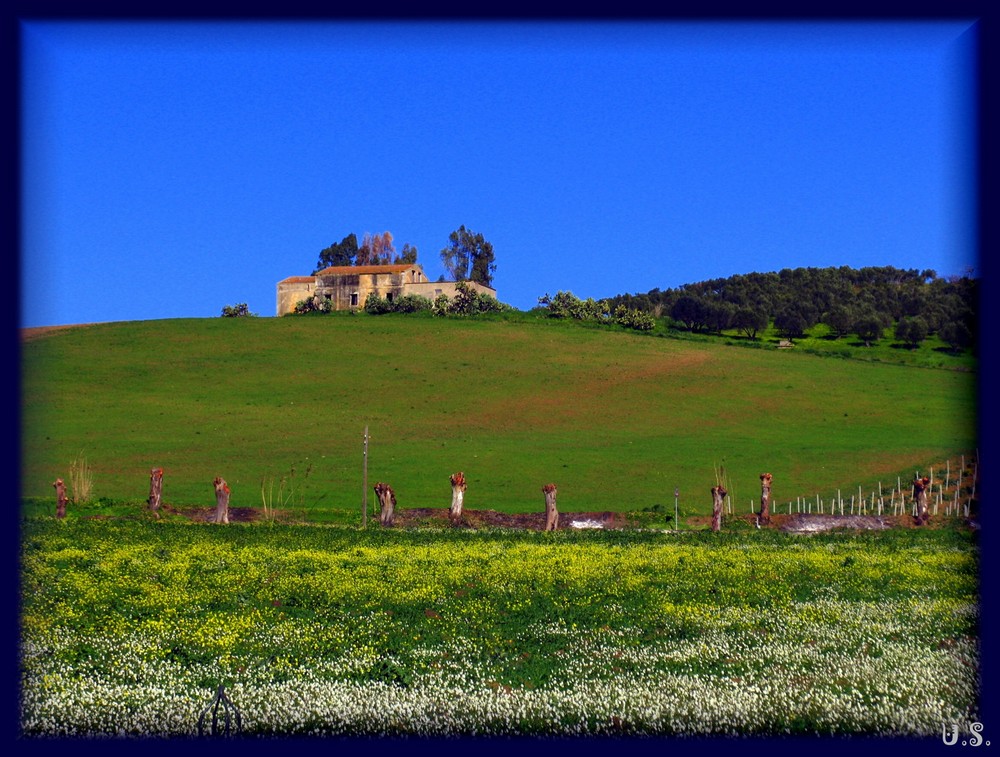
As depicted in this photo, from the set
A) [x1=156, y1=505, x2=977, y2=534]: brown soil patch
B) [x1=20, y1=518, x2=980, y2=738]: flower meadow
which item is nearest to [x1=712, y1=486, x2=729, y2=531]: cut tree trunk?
[x1=156, y1=505, x2=977, y2=534]: brown soil patch

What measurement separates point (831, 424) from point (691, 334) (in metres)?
43.0

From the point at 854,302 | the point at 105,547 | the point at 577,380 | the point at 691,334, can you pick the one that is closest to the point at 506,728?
the point at 105,547

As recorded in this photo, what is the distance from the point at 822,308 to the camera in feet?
425

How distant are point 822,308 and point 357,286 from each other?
55044 mm

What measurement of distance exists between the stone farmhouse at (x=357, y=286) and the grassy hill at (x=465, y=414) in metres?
17.8

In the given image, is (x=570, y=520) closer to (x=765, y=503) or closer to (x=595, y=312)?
(x=765, y=503)

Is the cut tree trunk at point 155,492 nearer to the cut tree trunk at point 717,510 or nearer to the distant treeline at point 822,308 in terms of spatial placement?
the cut tree trunk at point 717,510

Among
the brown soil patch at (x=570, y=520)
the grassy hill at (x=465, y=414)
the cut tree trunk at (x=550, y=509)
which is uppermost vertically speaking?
the grassy hill at (x=465, y=414)

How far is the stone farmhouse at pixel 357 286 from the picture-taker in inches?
4938

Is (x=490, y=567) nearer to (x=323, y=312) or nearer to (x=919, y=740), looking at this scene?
(x=919, y=740)

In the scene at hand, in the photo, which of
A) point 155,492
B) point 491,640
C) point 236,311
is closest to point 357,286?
point 236,311

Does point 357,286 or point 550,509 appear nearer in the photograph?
point 550,509

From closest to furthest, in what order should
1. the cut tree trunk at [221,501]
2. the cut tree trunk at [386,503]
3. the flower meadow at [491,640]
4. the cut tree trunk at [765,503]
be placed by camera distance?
the flower meadow at [491,640] < the cut tree trunk at [221,501] < the cut tree trunk at [386,503] < the cut tree trunk at [765,503]

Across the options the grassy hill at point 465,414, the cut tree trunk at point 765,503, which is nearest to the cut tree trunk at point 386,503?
the grassy hill at point 465,414
